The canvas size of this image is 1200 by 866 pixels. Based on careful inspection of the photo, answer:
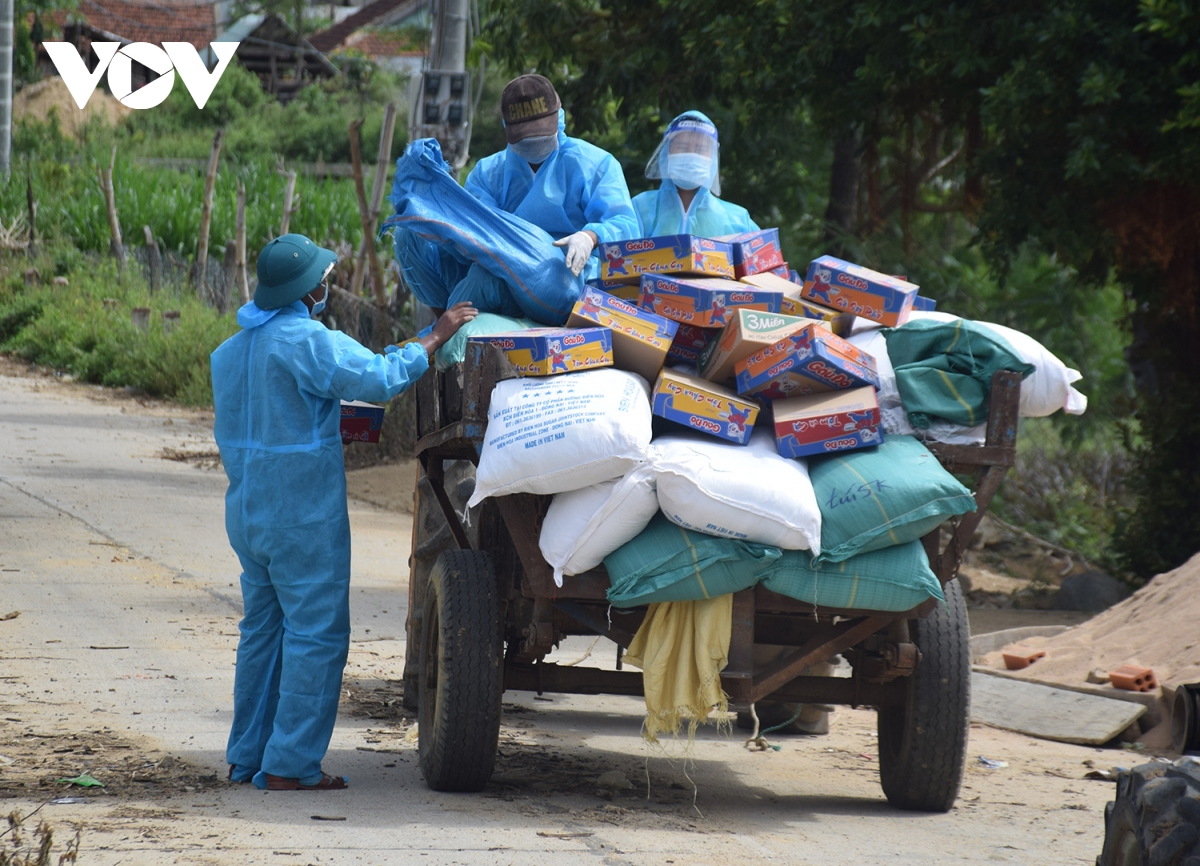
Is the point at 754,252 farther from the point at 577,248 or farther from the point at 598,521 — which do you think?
the point at 598,521

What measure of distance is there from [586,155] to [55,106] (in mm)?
32148

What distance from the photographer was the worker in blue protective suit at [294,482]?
14.0 ft

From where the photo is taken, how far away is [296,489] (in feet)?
14.1

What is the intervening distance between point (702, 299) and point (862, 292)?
539 millimetres

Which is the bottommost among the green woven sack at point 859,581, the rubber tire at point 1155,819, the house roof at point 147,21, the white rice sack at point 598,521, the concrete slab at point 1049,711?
the concrete slab at point 1049,711

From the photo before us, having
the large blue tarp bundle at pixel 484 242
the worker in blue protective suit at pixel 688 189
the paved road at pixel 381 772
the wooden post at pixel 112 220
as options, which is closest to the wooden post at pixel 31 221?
the wooden post at pixel 112 220

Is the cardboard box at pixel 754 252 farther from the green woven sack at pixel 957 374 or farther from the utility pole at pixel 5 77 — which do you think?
the utility pole at pixel 5 77

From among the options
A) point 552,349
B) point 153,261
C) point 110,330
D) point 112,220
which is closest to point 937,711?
point 552,349

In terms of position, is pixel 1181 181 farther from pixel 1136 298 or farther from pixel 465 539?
pixel 465 539

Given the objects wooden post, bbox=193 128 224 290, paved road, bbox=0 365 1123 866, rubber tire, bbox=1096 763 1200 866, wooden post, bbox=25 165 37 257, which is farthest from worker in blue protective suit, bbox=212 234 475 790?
wooden post, bbox=25 165 37 257

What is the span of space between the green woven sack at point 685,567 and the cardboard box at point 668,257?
1063 mm

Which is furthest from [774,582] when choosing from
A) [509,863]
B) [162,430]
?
A: [162,430]

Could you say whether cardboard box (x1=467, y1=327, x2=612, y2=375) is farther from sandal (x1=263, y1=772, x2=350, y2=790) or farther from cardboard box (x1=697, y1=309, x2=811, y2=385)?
sandal (x1=263, y1=772, x2=350, y2=790)

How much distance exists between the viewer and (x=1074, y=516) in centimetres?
1327
